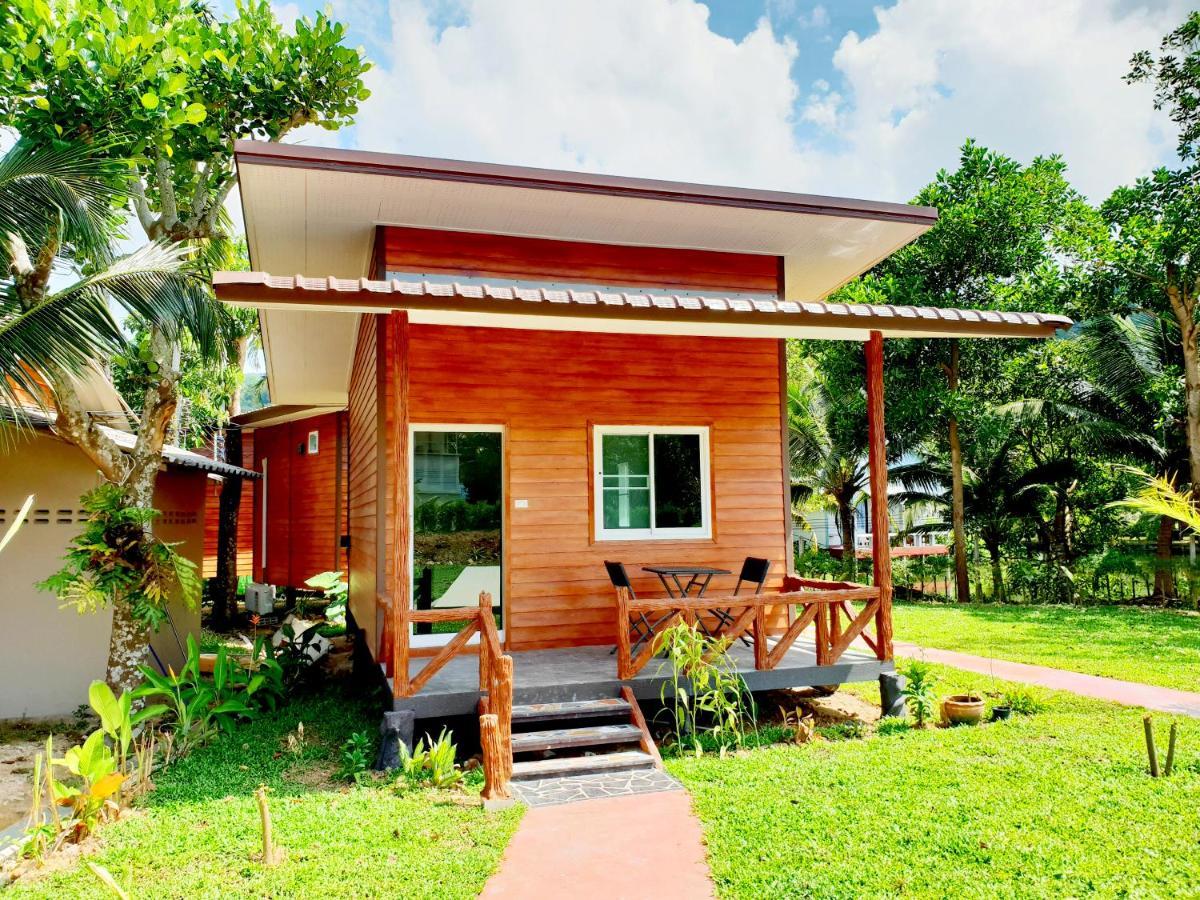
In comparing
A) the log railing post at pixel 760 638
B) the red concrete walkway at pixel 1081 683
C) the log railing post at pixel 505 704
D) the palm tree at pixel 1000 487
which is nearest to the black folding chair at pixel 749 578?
the log railing post at pixel 760 638

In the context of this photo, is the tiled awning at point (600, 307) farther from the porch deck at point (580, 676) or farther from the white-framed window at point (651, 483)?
the porch deck at point (580, 676)

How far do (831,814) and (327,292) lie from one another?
4.29m

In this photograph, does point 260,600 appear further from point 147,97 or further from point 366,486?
point 147,97

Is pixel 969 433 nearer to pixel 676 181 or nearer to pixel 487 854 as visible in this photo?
pixel 676 181

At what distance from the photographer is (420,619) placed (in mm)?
5582

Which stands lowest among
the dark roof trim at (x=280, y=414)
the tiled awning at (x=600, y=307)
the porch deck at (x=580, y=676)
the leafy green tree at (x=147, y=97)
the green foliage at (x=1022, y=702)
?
the green foliage at (x=1022, y=702)

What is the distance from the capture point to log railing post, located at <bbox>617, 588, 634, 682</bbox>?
5.93m

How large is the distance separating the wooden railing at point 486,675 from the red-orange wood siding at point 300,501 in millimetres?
9318

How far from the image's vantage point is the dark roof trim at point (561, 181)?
585 cm

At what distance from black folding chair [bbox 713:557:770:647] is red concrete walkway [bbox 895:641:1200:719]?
2.07 metres

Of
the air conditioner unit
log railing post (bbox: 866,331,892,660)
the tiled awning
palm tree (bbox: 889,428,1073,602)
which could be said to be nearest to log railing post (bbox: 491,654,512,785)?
the tiled awning

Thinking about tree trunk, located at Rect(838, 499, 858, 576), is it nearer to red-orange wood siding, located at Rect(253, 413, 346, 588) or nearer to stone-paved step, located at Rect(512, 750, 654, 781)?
red-orange wood siding, located at Rect(253, 413, 346, 588)

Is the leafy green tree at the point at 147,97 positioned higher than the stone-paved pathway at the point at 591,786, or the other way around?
the leafy green tree at the point at 147,97

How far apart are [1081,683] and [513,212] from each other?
673 cm
